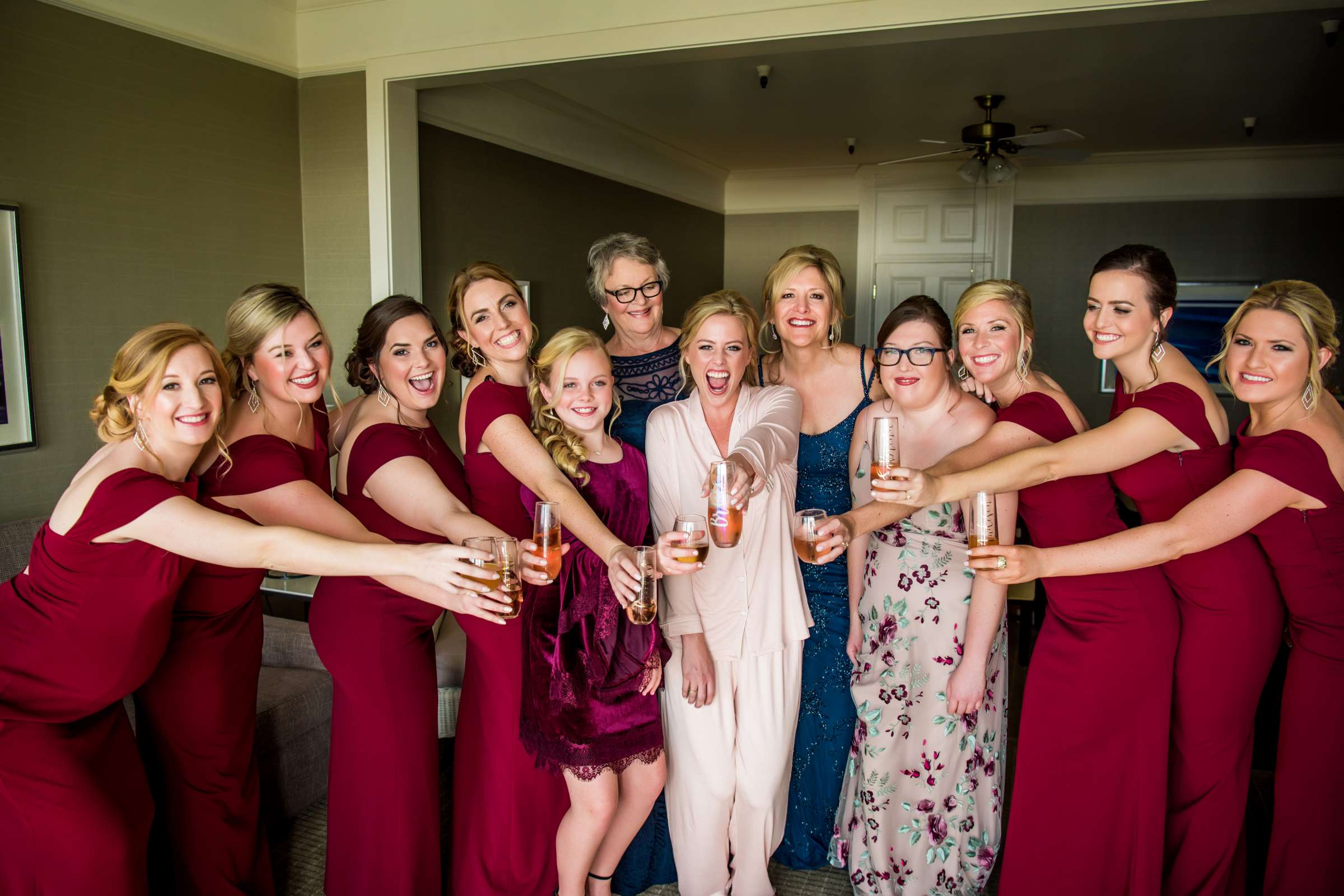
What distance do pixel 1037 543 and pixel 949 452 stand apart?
0.33 m

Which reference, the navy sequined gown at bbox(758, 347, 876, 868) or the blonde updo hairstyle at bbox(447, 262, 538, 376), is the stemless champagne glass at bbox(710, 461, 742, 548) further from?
the blonde updo hairstyle at bbox(447, 262, 538, 376)

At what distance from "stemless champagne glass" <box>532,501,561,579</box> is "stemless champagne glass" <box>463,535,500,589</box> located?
0.53ft

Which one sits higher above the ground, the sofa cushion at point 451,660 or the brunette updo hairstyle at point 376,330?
the brunette updo hairstyle at point 376,330

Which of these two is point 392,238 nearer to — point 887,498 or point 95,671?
point 95,671

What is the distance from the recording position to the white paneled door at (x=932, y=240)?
31.0 ft

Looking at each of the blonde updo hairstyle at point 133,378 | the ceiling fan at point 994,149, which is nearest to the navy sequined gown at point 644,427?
the blonde updo hairstyle at point 133,378

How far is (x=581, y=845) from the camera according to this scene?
94.7 inches

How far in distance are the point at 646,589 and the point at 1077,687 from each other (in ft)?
3.68

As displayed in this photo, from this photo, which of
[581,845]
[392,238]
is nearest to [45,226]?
[392,238]

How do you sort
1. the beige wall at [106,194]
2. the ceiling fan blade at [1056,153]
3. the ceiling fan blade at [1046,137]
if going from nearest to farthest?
the beige wall at [106,194] → the ceiling fan blade at [1046,137] → the ceiling fan blade at [1056,153]

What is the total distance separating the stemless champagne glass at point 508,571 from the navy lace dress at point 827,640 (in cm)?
109

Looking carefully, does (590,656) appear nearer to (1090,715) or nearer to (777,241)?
(1090,715)

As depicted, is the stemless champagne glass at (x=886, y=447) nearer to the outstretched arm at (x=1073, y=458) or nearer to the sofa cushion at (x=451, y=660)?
the outstretched arm at (x=1073, y=458)

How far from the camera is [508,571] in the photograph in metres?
1.93
